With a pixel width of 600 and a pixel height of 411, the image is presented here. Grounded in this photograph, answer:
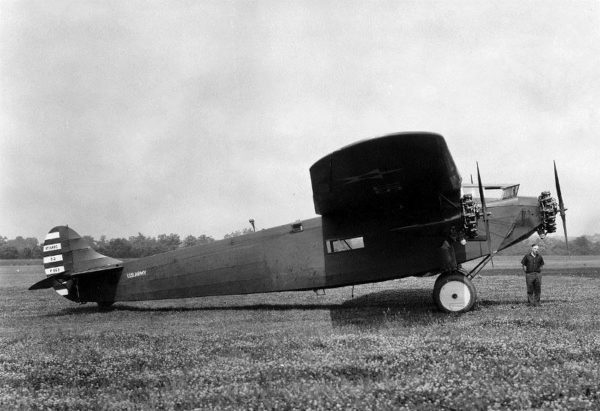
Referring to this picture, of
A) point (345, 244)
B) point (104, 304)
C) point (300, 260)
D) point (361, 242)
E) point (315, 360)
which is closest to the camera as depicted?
point (315, 360)

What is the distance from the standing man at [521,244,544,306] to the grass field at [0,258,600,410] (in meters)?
0.39

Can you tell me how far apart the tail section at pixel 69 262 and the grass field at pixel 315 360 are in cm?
168

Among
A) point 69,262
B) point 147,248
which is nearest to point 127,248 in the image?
point 147,248

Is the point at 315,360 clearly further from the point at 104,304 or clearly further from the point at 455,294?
the point at 104,304

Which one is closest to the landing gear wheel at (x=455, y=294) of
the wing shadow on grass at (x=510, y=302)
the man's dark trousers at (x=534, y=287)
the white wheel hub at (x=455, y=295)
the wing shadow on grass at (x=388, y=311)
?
the white wheel hub at (x=455, y=295)

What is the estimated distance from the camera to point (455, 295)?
376 inches

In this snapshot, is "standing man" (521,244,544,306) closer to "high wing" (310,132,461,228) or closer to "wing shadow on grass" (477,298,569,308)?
"wing shadow on grass" (477,298,569,308)

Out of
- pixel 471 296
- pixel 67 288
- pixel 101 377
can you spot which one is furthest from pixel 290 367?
pixel 67 288

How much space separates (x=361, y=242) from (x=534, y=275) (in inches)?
165

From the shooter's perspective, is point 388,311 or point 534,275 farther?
point 534,275

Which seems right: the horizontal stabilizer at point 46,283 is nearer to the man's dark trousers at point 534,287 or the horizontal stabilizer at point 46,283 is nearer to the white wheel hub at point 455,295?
the white wheel hub at point 455,295

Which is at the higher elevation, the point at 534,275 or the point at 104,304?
the point at 104,304

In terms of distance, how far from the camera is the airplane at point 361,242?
8.15m

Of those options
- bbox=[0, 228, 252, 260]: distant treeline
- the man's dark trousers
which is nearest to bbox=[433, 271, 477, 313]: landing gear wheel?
the man's dark trousers
